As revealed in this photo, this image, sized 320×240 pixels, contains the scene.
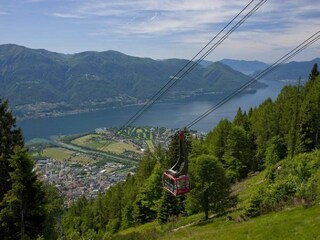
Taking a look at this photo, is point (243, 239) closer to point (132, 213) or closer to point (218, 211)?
point (218, 211)

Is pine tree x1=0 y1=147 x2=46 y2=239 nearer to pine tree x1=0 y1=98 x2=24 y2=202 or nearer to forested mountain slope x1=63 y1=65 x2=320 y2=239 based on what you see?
pine tree x1=0 y1=98 x2=24 y2=202

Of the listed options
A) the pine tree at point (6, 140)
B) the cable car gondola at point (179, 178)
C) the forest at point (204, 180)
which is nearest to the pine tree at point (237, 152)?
the forest at point (204, 180)

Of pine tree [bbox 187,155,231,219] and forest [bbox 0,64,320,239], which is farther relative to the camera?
pine tree [bbox 187,155,231,219]

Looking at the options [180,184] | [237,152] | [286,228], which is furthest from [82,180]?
[286,228]

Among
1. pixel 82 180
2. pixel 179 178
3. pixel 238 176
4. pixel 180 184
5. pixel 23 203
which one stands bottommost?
pixel 82 180

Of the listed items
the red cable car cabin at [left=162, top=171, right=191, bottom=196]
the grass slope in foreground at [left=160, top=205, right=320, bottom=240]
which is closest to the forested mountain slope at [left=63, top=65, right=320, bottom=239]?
the grass slope in foreground at [left=160, top=205, right=320, bottom=240]

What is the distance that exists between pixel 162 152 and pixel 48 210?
5465cm

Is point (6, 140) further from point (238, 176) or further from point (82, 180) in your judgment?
point (82, 180)

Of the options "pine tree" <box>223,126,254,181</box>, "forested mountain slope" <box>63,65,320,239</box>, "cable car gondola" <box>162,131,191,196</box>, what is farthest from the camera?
"pine tree" <box>223,126,254,181</box>

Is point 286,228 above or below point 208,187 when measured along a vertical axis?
above

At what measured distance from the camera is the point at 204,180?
4188 centimetres

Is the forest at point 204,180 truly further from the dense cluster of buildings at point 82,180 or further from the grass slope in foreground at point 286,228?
the dense cluster of buildings at point 82,180

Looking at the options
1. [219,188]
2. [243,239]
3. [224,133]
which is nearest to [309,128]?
[224,133]

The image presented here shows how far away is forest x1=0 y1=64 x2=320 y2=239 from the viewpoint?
94.5 feet
